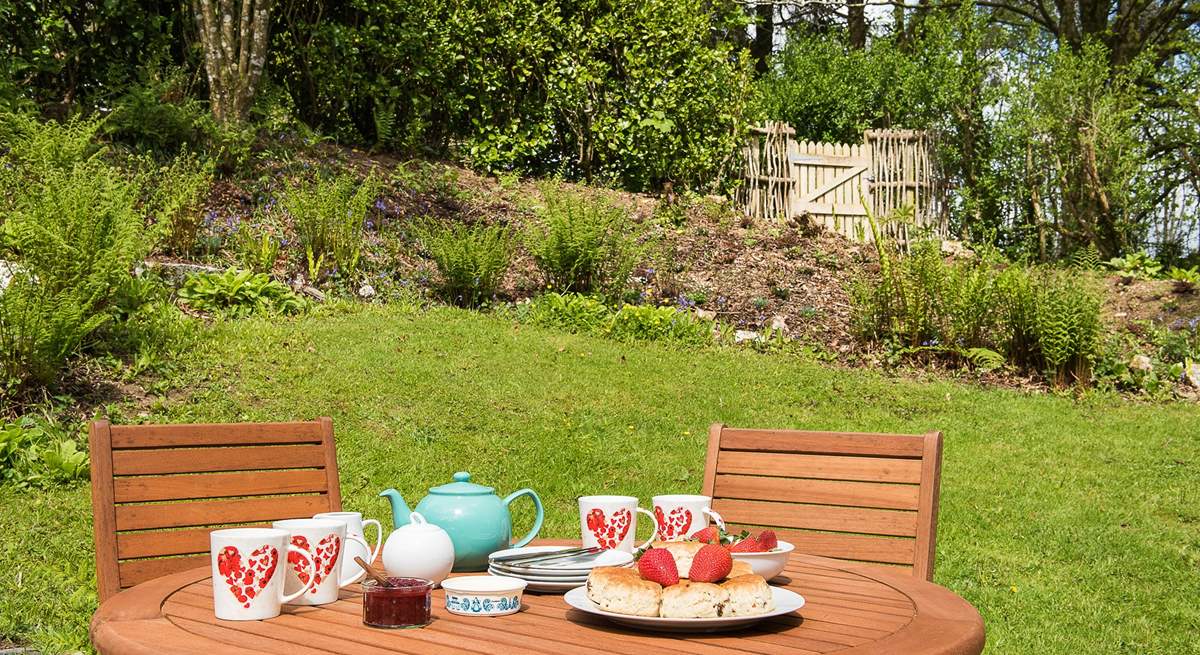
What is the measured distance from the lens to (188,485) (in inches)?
102

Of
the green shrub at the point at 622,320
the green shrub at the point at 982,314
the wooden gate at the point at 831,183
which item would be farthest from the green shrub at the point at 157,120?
the wooden gate at the point at 831,183

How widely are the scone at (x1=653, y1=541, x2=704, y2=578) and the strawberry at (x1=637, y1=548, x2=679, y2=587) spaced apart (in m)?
0.06

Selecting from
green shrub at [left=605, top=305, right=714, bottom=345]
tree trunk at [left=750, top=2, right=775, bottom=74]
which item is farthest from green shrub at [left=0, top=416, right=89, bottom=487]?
tree trunk at [left=750, top=2, right=775, bottom=74]

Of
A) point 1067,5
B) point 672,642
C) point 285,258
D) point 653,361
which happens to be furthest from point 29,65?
point 1067,5

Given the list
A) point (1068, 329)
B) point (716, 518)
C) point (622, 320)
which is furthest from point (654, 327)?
point (716, 518)

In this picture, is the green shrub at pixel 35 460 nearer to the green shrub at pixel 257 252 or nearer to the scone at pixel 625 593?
the green shrub at pixel 257 252

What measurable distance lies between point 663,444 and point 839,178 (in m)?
7.25

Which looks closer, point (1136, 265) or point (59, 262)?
point (59, 262)

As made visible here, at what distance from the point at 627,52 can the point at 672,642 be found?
396 inches

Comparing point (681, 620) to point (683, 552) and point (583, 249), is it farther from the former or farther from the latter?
point (583, 249)

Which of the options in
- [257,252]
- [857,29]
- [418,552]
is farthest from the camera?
[857,29]

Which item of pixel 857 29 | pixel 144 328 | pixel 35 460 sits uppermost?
pixel 857 29

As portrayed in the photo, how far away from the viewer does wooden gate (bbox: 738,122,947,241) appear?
1215 centimetres

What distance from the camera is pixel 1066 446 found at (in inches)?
245
